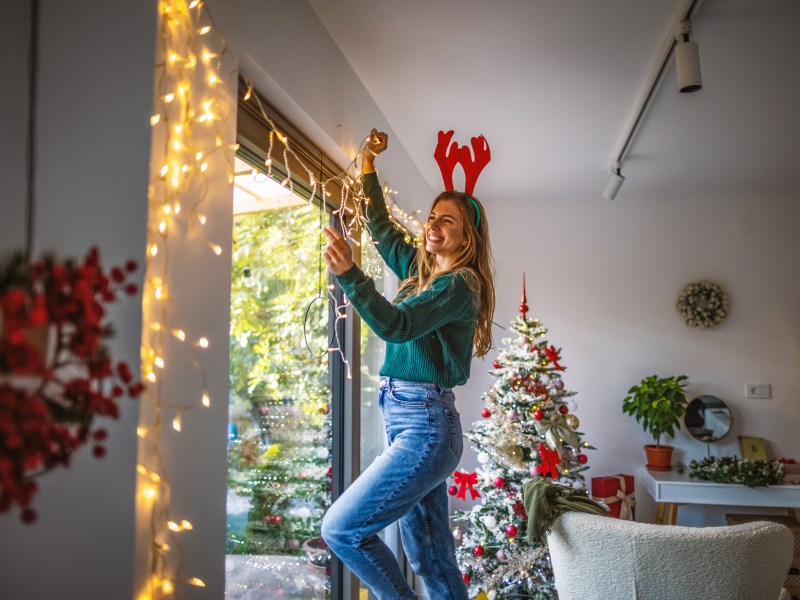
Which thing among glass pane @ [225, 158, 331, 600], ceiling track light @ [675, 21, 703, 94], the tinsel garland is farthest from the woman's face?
the tinsel garland

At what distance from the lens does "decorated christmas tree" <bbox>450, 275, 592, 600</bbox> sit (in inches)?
119

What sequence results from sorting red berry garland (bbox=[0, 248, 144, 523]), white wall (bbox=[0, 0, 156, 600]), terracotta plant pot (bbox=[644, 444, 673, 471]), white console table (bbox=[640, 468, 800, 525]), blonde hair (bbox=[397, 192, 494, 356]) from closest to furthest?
red berry garland (bbox=[0, 248, 144, 523]) < white wall (bbox=[0, 0, 156, 600]) < blonde hair (bbox=[397, 192, 494, 356]) < white console table (bbox=[640, 468, 800, 525]) < terracotta plant pot (bbox=[644, 444, 673, 471])

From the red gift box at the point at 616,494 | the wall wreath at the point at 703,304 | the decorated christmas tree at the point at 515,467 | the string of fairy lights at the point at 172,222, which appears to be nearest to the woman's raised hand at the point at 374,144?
the string of fairy lights at the point at 172,222

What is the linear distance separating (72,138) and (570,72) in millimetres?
2171

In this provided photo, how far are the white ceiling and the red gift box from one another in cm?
210

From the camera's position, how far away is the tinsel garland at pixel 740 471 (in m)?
3.97

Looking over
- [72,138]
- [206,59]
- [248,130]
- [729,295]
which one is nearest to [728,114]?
[729,295]

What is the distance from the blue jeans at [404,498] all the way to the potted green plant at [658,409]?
2973 millimetres

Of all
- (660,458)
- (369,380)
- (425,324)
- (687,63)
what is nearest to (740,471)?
(660,458)

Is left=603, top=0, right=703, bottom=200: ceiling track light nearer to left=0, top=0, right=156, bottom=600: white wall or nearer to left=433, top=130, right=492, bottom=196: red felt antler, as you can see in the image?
left=433, top=130, right=492, bottom=196: red felt antler

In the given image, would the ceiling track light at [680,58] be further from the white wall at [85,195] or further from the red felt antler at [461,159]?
the white wall at [85,195]

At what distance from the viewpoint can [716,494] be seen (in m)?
4.03

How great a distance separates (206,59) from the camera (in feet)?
4.64

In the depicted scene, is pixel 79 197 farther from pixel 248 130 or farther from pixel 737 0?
pixel 737 0
